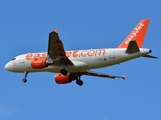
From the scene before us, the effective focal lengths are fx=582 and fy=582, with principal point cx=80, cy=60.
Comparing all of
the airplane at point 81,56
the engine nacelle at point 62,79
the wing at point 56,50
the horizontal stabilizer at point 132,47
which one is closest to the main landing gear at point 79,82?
the engine nacelle at point 62,79

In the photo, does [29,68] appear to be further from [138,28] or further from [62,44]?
[138,28]

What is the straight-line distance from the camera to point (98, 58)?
67688 mm

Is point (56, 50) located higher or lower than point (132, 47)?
lower

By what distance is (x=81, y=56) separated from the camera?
68.8 meters

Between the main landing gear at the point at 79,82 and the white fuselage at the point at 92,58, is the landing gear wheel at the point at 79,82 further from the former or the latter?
the white fuselage at the point at 92,58

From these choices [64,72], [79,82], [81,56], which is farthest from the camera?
[79,82]

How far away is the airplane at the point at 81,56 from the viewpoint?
65.9 meters

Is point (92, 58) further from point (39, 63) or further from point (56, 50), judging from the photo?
point (39, 63)

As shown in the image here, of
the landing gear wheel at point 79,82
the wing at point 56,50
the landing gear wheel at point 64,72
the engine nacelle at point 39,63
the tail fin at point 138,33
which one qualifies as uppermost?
the tail fin at point 138,33

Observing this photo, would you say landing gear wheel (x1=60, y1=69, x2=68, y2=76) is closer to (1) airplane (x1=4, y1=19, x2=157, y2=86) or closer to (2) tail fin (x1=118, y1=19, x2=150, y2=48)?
(1) airplane (x1=4, y1=19, x2=157, y2=86)

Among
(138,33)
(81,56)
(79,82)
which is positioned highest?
(138,33)

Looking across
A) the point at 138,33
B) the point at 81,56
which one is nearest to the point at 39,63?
the point at 81,56

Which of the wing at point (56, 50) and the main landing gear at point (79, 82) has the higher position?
the wing at point (56, 50)

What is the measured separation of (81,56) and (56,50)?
3468 mm
